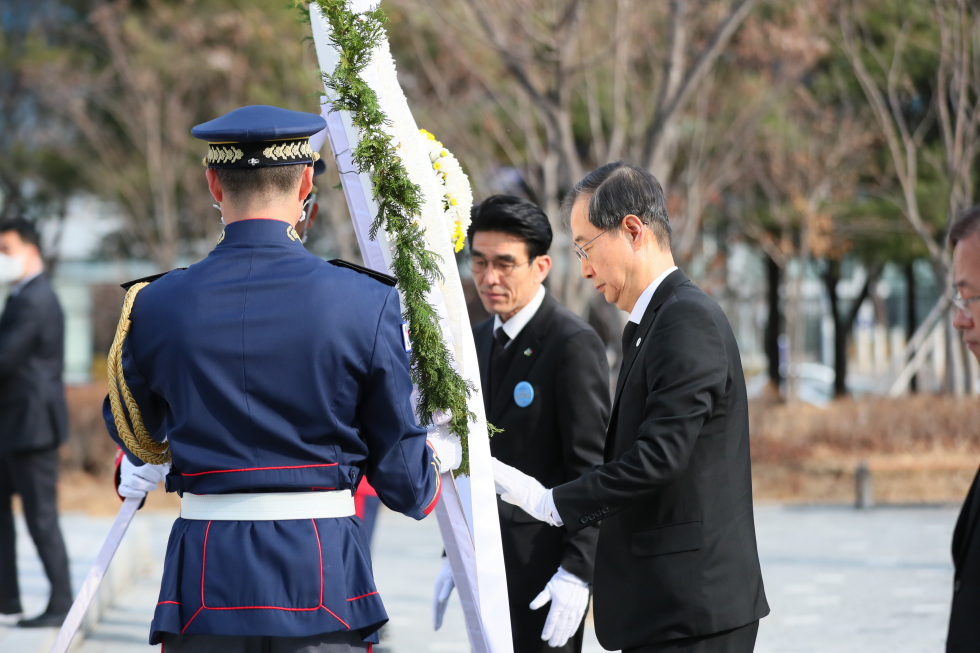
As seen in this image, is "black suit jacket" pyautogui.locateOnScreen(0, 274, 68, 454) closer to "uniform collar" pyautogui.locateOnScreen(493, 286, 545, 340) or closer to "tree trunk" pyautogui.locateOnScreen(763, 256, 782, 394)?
"uniform collar" pyautogui.locateOnScreen(493, 286, 545, 340)

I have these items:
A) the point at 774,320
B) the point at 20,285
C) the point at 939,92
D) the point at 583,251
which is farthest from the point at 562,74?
the point at 774,320

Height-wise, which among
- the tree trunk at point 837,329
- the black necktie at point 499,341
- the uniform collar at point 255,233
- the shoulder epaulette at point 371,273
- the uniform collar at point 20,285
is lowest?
the tree trunk at point 837,329

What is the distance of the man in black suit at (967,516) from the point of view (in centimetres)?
196

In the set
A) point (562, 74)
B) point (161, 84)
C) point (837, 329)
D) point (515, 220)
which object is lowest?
point (837, 329)

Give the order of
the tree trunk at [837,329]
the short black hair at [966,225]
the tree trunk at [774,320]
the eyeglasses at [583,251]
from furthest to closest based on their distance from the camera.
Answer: the tree trunk at [774,320] < the tree trunk at [837,329] < the eyeglasses at [583,251] < the short black hair at [966,225]

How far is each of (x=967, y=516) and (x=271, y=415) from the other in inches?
56.5

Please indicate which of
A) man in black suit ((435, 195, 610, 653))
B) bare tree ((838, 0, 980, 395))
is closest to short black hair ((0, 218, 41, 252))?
man in black suit ((435, 195, 610, 653))

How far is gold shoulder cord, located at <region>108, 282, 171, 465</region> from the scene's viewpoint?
2.17 m

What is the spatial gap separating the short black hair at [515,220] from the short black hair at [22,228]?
3.27 meters

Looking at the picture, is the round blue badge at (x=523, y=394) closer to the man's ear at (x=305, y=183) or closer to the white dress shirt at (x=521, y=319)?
the white dress shirt at (x=521, y=319)

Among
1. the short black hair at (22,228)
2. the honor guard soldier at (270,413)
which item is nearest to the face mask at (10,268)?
the short black hair at (22,228)

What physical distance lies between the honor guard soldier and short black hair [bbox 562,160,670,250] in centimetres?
69

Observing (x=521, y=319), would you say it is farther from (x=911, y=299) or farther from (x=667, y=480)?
(x=911, y=299)

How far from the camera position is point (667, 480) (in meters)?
2.34
